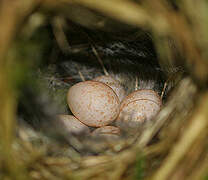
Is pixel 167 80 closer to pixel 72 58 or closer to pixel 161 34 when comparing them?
pixel 72 58

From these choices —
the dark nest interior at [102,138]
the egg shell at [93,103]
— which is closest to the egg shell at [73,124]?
the egg shell at [93,103]

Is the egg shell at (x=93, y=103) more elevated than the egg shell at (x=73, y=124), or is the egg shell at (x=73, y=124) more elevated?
the egg shell at (x=93, y=103)

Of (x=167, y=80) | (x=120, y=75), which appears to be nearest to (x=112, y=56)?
(x=120, y=75)

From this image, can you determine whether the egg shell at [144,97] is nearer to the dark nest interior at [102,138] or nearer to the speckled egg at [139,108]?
the speckled egg at [139,108]

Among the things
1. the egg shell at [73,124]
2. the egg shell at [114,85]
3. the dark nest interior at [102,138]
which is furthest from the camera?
the egg shell at [114,85]

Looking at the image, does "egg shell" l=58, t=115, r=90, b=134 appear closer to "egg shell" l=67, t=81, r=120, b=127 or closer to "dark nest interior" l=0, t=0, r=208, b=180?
"egg shell" l=67, t=81, r=120, b=127

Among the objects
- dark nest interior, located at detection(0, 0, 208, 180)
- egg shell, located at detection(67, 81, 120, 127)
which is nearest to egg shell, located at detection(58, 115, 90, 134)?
egg shell, located at detection(67, 81, 120, 127)
